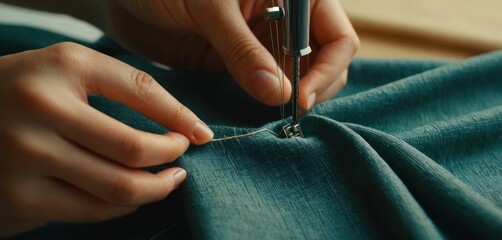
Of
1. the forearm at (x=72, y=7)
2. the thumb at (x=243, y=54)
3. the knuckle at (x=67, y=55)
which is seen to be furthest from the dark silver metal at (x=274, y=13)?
the forearm at (x=72, y=7)

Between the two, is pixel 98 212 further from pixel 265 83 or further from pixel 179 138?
pixel 265 83

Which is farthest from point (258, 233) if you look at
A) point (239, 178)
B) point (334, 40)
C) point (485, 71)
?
point (485, 71)

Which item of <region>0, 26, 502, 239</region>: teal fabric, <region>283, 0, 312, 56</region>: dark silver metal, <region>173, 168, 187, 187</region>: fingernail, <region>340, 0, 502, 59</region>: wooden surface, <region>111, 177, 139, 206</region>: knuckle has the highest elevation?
<region>283, 0, 312, 56</region>: dark silver metal

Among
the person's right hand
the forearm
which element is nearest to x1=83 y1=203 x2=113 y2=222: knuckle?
the person's right hand

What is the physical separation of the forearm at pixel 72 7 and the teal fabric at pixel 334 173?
307 mm

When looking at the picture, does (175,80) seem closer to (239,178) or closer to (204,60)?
(204,60)

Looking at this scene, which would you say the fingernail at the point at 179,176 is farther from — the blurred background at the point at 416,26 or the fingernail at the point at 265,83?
the blurred background at the point at 416,26

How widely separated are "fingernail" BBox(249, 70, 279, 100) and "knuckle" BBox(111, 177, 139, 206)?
0.83 feet

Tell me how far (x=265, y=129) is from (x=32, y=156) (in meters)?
0.30

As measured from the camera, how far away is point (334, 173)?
2.16 ft

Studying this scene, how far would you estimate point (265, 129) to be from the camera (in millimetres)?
715

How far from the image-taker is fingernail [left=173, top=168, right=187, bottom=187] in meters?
0.63

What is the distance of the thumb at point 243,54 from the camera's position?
0.76 meters

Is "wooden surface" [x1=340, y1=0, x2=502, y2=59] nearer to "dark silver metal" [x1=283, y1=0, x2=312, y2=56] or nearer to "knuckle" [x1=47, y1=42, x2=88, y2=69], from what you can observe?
"dark silver metal" [x1=283, y1=0, x2=312, y2=56]
